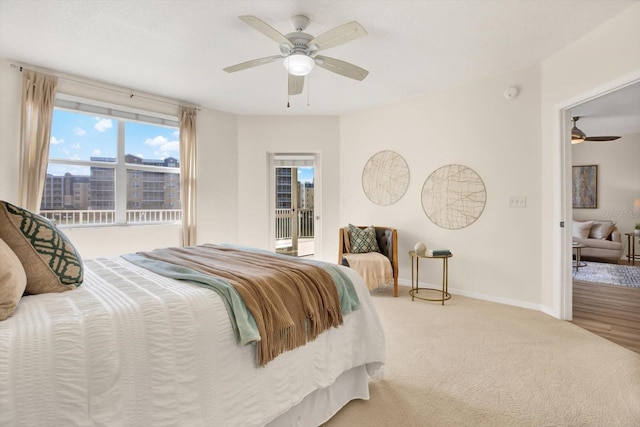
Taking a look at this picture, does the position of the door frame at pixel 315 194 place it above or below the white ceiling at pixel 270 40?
below

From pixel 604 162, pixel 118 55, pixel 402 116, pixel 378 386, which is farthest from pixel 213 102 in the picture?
pixel 604 162

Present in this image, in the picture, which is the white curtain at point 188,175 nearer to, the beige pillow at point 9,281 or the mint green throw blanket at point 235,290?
the mint green throw blanket at point 235,290

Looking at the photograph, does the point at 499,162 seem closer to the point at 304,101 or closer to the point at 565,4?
the point at 565,4

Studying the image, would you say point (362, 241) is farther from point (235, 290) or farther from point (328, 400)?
point (235, 290)

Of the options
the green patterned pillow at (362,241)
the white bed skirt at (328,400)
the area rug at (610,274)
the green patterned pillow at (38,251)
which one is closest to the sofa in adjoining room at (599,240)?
the area rug at (610,274)

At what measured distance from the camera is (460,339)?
2.60 metres

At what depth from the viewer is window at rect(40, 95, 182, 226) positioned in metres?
3.52

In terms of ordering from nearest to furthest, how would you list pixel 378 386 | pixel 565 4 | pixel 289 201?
pixel 378 386 < pixel 565 4 < pixel 289 201

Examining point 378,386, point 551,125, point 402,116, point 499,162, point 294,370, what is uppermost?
point 402,116

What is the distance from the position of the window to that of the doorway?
146 cm

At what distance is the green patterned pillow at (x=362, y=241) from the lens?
4113 mm

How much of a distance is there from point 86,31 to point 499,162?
163 inches

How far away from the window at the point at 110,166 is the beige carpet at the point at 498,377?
11.0 ft

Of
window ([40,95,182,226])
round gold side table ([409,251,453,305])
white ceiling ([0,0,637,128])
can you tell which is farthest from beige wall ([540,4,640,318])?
window ([40,95,182,226])
